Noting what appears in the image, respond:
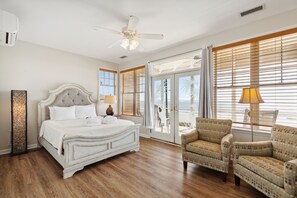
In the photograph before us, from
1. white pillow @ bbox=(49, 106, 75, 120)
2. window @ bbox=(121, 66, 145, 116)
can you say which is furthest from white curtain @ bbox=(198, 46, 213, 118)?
white pillow @ bbox=(49, 106, 75, 120)

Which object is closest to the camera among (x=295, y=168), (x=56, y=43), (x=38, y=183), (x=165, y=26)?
(x=295, y=168)

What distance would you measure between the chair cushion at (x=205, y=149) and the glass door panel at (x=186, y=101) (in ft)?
4.23

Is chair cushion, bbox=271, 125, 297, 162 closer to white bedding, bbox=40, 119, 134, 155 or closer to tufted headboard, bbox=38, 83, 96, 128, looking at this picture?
white bedding, bbox=40, 119, 134, 155

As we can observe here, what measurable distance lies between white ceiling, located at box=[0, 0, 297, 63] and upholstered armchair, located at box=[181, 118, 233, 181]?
6.31 feet

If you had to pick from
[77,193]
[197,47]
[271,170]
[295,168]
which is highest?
[197,47]

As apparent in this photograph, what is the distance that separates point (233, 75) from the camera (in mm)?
3082

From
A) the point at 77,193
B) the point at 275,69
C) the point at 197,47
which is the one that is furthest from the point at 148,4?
the point at 77,193

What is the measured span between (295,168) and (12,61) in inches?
211

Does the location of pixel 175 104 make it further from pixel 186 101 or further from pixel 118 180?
pixel 118 180

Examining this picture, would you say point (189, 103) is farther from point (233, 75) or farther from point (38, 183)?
point (38, 183)

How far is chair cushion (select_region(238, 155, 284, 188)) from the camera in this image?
5.33 ft

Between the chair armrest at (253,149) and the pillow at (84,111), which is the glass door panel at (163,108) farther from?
the chair armrest at (253,149)

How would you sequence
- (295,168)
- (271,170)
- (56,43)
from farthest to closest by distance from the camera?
(56,43) → (271,170) → (295,168)

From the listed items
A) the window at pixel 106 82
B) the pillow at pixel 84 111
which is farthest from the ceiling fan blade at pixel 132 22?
the window at pixel 106 82
